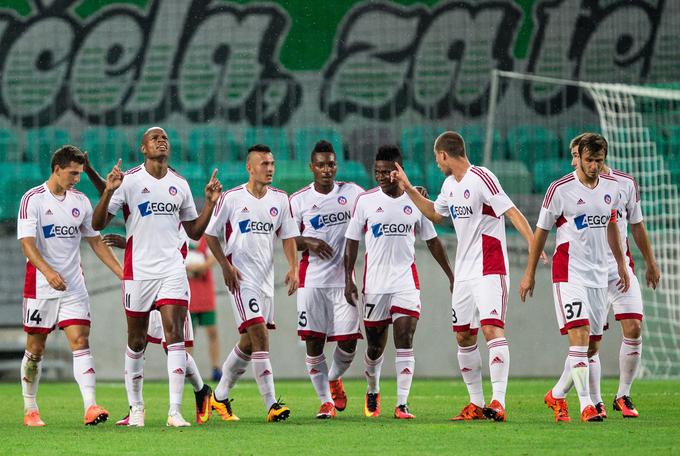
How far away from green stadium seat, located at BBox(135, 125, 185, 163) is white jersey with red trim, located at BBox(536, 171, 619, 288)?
28.5ft

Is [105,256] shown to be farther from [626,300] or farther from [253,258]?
[626,300]

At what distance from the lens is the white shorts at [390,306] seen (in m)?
9.13

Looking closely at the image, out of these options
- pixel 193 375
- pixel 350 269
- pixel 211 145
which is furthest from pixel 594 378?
pixel 211 145

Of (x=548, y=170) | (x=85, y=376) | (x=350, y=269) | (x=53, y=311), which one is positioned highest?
(x=548, y=170)

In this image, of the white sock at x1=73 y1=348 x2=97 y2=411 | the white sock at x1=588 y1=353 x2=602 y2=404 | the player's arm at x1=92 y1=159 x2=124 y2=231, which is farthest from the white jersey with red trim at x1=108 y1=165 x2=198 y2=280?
the white sock at x1=588 y1=353 x2=602 y2=404

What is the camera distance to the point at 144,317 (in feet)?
27.0

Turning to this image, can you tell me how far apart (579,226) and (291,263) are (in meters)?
2.21

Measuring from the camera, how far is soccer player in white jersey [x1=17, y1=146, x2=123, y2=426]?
27.7ft

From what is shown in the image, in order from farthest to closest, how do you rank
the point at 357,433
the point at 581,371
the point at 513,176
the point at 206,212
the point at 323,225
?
1. the point at 513,176
2. the point at 323,225
3. the point at 206,212
4. the point at 581,371
5. the point at 357,433

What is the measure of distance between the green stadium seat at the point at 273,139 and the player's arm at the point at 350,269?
6.71m

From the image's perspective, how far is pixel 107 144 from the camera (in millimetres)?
15984

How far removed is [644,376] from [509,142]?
3462mm

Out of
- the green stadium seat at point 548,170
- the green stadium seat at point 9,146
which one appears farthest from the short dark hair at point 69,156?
the green stadium seat at point 548,170

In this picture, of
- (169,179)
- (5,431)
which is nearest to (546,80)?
(169,179)
